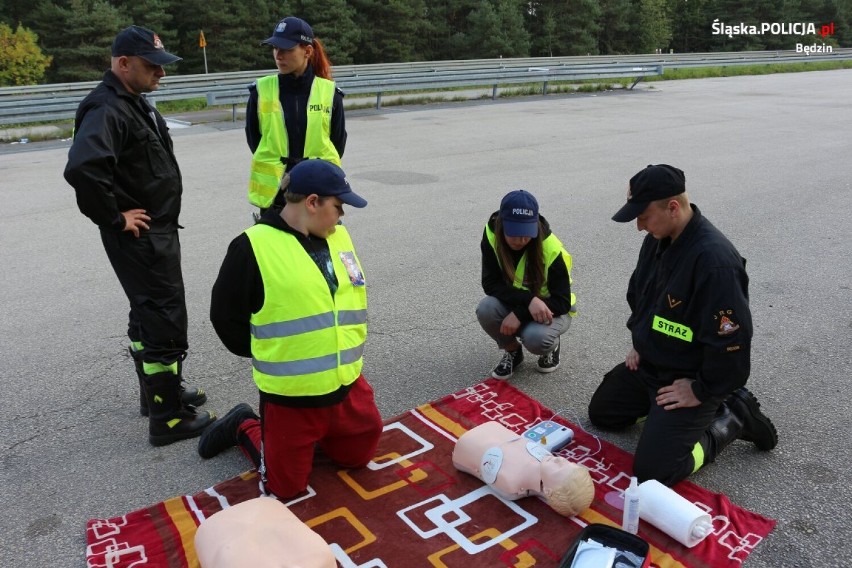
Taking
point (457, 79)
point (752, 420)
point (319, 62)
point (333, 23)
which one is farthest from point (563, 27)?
point (752, 420)

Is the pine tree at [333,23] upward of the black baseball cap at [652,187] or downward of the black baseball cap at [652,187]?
→ upward

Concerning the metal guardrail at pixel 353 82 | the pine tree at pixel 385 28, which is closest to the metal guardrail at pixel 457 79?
the metal guardrail at pixel 353 82

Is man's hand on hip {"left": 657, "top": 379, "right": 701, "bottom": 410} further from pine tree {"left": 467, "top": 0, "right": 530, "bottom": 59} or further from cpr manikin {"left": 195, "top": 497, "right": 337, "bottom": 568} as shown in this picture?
pine tree {"left": 467, "top": 0, "right": 530, "bottom": 59}

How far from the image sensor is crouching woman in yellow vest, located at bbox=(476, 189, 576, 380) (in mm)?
4336

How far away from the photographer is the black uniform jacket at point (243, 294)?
3127mm

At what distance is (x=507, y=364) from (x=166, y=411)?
6.85 ft

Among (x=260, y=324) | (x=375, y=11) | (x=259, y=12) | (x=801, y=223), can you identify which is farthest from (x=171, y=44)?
(x=260, y=324)

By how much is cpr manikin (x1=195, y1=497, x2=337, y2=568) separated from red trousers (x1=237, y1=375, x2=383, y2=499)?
1.27ft

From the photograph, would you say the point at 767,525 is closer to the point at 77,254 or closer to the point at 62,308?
the point at 62,308

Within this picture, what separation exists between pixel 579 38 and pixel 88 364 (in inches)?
1595

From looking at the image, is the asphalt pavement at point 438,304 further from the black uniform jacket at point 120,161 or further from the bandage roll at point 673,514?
the black uniform jacket at point 120,161

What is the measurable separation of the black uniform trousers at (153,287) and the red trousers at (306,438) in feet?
2.40

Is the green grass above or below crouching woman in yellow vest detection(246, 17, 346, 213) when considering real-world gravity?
above

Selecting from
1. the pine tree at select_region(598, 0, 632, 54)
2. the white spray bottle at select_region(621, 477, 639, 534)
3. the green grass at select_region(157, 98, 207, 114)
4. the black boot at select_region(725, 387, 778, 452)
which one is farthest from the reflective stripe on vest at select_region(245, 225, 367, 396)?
the pine tree at select_region(598, 0, 632, 54)
